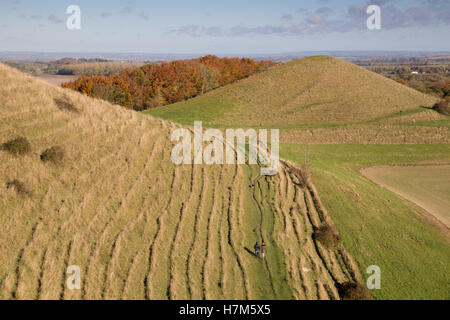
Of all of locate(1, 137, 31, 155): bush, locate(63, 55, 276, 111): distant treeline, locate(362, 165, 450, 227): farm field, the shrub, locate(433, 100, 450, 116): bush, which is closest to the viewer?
locate(1, 137, 31, 155): bush

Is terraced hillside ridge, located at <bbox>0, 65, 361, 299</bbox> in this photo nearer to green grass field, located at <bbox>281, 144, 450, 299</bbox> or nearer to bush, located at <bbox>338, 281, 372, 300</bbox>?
bush, located at <bbox>338, 281, 372, 300</bbox>

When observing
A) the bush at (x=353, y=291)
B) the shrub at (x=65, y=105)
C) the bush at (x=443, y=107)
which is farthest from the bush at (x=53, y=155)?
the bush at (x=443, y=107)

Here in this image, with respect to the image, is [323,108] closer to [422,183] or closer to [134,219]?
[422,183]

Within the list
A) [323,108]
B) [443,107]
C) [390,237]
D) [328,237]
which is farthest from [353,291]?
[443,107]

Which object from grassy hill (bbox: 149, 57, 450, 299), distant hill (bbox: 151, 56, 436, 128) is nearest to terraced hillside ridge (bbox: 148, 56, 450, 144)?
distant hill (bbox: 151, 56, 436, 128)

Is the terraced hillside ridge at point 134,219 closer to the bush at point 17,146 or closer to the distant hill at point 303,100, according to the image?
the bush at point 17,146
